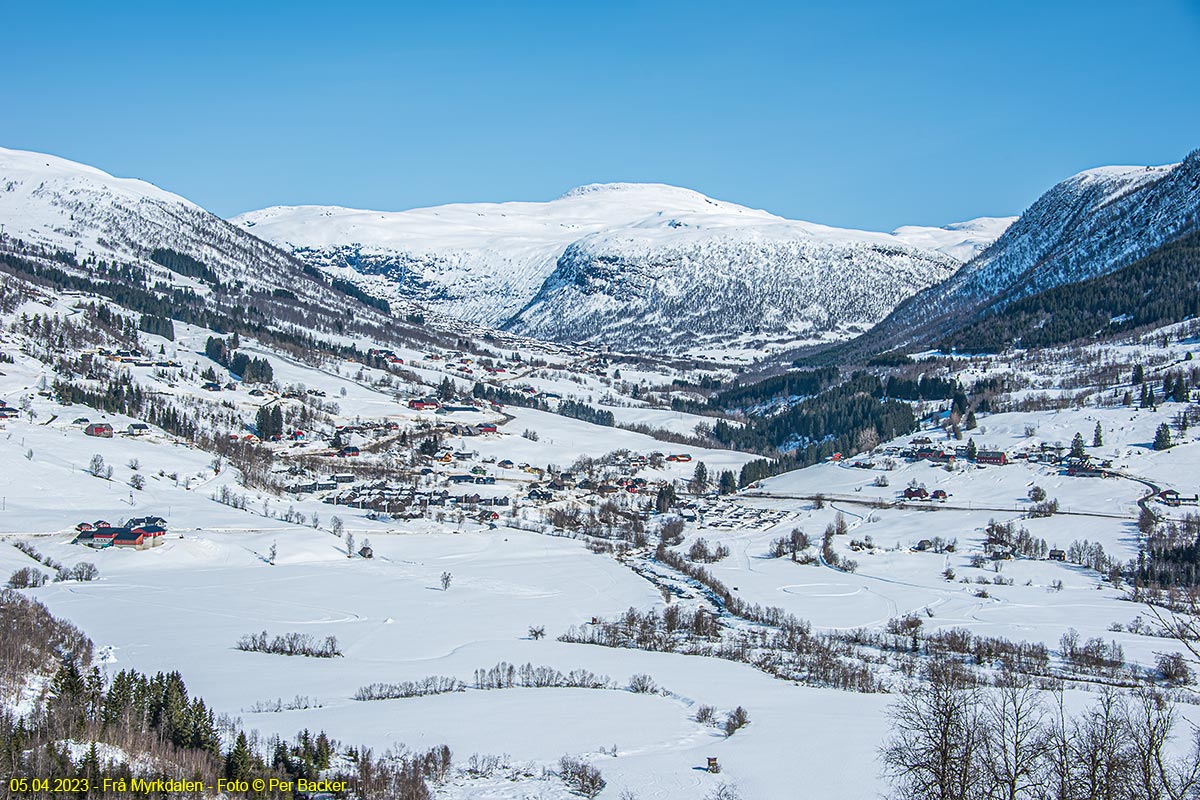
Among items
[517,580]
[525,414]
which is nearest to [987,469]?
[517,580]

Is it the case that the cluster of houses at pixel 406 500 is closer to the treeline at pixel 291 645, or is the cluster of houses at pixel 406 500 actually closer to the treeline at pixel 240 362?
the treeline at pixel 291 645

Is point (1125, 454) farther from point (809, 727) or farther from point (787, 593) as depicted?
point (809, 727)

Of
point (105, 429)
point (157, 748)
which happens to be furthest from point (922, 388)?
point (157, 748)

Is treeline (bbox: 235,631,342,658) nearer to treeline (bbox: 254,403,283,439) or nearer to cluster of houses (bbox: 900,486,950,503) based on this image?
cluster of houses (bbox: 900,486,950,503)

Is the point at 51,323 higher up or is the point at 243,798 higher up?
the point at 51,323

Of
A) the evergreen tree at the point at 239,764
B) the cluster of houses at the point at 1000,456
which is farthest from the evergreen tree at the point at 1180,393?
the evergreen tree at the point at 239,764

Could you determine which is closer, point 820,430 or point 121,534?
point 121,534

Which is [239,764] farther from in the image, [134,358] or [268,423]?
[134,358]

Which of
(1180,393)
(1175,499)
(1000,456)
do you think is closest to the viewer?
(1175,499)

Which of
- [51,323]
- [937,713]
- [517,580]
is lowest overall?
[517,580]
